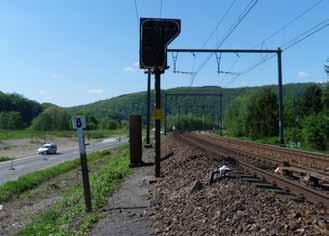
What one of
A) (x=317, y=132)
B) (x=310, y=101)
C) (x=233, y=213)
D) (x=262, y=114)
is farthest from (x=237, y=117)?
(x=233, y=213)

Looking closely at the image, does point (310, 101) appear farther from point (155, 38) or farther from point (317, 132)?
point (155, 38)

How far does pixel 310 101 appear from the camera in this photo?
8388 cm

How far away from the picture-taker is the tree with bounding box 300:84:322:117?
268 feet

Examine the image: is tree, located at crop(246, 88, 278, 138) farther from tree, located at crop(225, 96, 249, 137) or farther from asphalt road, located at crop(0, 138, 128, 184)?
asphalt road, located at crop(0, 138, 128, 184)

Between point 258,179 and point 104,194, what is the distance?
3.96m

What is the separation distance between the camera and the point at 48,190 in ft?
84.0

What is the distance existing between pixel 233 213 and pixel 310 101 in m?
77.8

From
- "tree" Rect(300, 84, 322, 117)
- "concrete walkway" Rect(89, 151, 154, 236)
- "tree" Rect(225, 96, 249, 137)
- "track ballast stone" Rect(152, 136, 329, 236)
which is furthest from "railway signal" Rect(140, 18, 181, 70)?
"tree" Rect(225, 96, 249, 137)

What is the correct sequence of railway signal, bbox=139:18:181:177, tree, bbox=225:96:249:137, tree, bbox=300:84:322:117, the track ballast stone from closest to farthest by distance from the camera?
1. the track ballast stone
2. railway signal, bbox=139:18:181:177
3. tree, bbox=300:84:322:117
4. tree, bbox=225:96:249:137

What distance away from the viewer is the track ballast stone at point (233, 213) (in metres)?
7.66

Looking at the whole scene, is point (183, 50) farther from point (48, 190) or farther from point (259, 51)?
point (48, 190)

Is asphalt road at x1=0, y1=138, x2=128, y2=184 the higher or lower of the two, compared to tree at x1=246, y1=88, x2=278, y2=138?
lower

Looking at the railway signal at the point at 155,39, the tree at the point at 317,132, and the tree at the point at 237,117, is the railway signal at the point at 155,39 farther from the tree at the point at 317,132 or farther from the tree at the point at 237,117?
the tree at the point at 237,117

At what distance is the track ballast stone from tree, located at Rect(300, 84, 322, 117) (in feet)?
235
